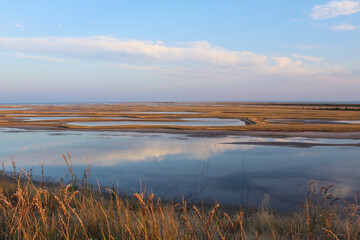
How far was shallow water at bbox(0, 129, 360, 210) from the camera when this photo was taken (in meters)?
8.77

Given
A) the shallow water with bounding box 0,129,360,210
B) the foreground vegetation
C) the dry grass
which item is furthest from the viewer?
the dry grass

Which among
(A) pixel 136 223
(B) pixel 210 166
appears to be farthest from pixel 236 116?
(A) pixel 136 223

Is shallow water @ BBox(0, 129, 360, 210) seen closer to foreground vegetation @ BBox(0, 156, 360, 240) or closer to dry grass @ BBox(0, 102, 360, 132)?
foreground vegetation @ BBox(0, 156, 360, 240)

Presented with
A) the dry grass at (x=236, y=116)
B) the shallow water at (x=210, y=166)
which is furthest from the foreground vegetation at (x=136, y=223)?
the dry grass at (x=236, y=116)

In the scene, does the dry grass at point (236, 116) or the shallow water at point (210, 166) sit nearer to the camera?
the shallow water at point (210, 166)

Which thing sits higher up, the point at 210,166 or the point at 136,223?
the point at 136,223

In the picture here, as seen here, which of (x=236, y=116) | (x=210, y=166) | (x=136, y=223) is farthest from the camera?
(x=236, y=116)

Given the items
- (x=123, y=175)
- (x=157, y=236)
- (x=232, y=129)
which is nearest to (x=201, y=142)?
(x=232, y=129)

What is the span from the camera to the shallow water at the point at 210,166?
877 cm

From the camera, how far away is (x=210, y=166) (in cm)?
1218

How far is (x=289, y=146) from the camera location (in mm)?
17438

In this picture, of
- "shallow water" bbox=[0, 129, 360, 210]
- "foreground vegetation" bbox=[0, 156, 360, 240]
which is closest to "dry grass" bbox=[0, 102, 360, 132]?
"shallow water" bbox=[0, 129, 360, 210]

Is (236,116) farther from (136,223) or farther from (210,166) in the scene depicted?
(136,223)

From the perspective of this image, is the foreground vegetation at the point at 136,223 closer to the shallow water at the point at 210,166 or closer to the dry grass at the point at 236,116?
the shallow water at the point at 210,166
